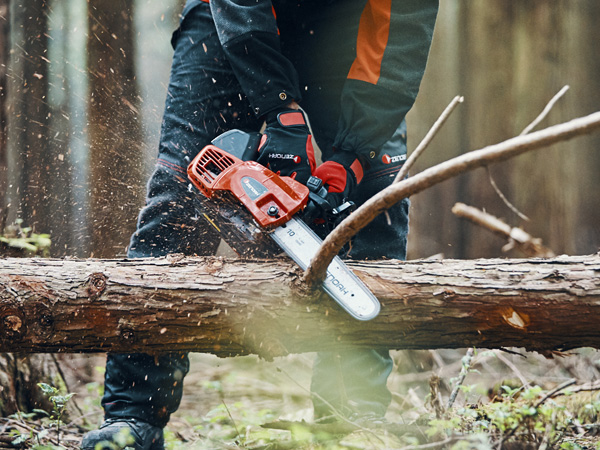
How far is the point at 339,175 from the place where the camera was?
1680mm

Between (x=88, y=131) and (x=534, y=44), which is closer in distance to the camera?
(x=88, y=131)

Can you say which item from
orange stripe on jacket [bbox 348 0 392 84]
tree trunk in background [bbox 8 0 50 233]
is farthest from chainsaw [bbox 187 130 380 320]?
tree trunk in background [bbox 8 0 50 233]

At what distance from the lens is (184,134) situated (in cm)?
195

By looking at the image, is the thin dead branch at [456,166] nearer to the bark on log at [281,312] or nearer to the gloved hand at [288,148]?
the bark on log at [281,312]

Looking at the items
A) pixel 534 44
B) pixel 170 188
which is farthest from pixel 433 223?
pixel 170 188

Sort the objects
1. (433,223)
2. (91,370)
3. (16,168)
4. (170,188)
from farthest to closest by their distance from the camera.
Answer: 1. (433,223)
2. (16,168)
3. (91,370)
4. (170,188)

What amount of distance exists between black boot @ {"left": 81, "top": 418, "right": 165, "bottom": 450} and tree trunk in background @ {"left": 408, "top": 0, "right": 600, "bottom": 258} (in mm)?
3364

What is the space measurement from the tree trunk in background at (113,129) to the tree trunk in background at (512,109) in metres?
2.57

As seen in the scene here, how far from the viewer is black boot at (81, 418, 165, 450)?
5.16ft

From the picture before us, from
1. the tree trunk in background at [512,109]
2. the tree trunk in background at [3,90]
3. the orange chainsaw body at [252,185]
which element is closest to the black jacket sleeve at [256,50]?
the orange chainsaw body at [252,185]

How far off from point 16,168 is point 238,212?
2738 millimetres

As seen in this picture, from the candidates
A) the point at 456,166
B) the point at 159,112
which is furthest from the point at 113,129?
the point at 456,166

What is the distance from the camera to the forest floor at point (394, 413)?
4.86ft

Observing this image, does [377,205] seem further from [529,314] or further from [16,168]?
[16,168]
